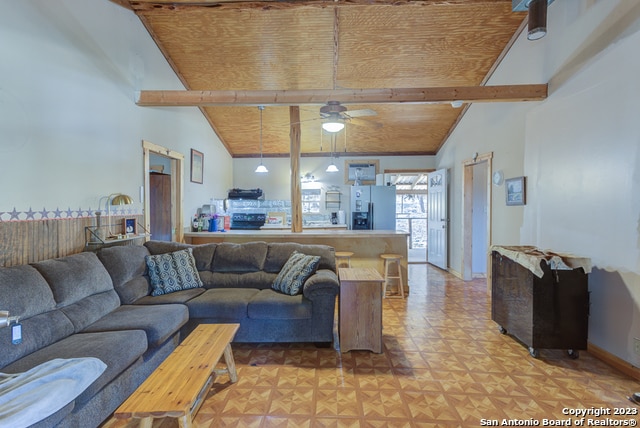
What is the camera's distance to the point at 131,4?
3.45 m

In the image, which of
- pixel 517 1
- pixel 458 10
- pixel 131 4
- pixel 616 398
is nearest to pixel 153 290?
pixel 131 4

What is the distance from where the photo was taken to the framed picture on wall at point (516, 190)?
12.1 ft

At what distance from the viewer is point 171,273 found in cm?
311

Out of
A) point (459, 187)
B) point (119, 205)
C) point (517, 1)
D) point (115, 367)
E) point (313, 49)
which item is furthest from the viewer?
point (459, 187)

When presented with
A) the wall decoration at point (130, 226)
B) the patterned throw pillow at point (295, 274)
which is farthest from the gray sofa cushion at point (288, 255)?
the wall decoration at point (130, 226)

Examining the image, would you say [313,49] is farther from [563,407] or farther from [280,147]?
[563,407]

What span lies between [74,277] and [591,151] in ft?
14.6

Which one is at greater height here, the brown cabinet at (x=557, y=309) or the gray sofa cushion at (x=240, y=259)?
the gray sofa cushion at (x=240, y=259)

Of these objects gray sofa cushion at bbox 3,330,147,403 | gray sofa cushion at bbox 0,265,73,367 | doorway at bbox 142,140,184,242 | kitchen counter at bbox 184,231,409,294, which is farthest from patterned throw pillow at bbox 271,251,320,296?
doorway at bbox 142,140,184,242

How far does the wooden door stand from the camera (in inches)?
182

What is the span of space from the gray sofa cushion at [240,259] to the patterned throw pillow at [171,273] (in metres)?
0.26

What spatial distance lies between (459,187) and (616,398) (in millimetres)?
3911

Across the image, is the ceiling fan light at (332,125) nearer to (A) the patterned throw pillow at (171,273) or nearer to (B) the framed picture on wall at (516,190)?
(A) the patterned throw pillow at (171,273)

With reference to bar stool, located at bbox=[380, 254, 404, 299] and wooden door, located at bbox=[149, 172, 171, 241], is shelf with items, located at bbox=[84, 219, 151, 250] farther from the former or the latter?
bar stool, located at bbox=[380, 254, 404, 299]
